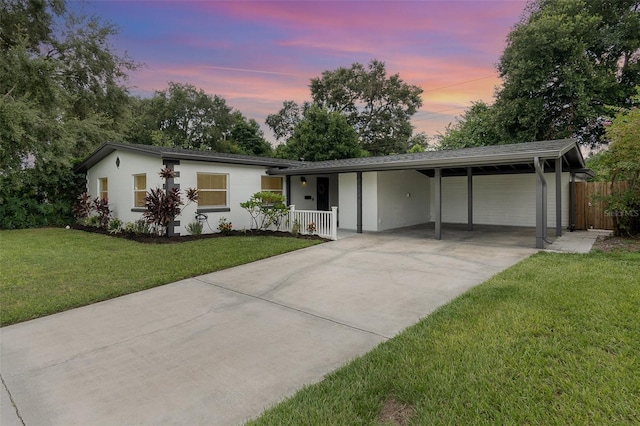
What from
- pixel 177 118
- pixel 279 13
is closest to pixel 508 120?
Answer: pixel 279 13

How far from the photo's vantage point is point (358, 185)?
36.4ft

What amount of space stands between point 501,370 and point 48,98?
18.0m

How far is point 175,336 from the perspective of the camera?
353 centimetres

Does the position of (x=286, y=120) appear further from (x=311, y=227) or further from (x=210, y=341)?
(x=210, y=341)

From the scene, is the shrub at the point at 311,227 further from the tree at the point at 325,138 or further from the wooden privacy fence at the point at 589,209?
the tree at the point at 325,138

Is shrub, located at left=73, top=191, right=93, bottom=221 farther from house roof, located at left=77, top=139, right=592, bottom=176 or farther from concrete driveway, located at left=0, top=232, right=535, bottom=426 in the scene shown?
concrete driveway, located at left=0, top=232, right=535, bottom=426

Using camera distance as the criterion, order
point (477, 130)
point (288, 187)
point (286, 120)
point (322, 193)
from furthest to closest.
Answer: point (286, 120) → point (477, 130) → point (322, 193) → point (288, 187)

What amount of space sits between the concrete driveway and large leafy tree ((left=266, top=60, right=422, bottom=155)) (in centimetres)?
2410

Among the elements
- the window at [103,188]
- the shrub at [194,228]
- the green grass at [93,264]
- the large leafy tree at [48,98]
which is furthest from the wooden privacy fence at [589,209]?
the large leafy tree at [48,98]

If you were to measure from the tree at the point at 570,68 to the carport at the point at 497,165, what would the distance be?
5.44m

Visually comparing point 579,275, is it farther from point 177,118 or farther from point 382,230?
point 177,118

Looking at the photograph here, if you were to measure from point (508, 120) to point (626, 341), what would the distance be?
16722mm

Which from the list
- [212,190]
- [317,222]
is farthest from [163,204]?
[317,222]

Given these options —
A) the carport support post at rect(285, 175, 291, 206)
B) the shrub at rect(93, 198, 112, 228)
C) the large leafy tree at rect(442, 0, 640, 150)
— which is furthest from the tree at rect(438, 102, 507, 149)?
the shrub at rect(93, 198, 112, 228)
